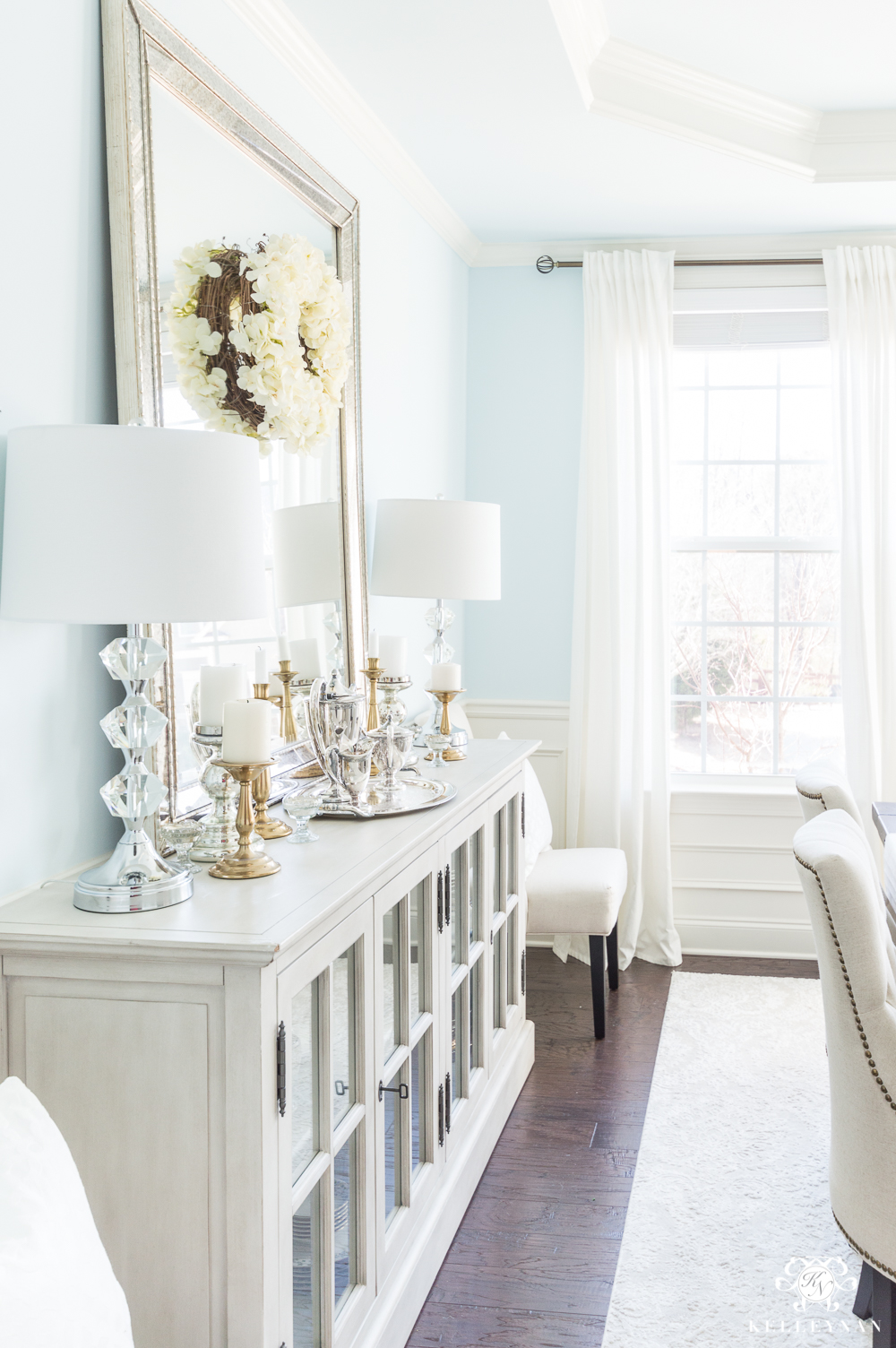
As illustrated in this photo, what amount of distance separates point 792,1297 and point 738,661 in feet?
8.54

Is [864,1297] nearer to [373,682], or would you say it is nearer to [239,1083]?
[239,1083]

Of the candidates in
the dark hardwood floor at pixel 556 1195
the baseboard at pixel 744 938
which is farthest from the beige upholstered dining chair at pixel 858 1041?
the baseboard at pixel 744 938

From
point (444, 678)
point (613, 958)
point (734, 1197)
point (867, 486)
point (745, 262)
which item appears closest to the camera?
point (734, 1197)

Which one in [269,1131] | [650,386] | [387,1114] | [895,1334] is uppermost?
[650,386]

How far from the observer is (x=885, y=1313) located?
1771 millimetres

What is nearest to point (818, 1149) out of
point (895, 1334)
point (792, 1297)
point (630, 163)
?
point (792, 1297)

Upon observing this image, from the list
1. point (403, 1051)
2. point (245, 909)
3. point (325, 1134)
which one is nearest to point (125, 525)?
point (245, 909)

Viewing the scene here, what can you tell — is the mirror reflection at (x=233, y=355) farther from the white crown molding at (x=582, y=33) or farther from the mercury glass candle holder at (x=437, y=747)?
the white crown molding at (x=582, y=33)

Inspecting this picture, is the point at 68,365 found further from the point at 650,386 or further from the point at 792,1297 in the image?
the point at 650,386

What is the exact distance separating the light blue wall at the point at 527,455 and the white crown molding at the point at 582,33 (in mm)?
1300

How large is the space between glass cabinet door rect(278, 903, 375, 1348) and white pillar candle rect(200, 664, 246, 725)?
16.5 inches

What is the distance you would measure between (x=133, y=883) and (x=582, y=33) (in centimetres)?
244

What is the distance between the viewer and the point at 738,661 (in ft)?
14.4

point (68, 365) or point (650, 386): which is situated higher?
point (650, 386)
